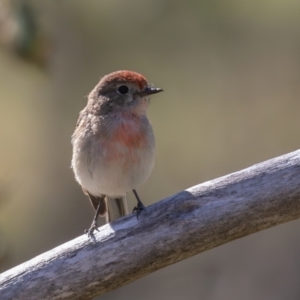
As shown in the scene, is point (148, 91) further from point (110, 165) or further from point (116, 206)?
point (116, 206)

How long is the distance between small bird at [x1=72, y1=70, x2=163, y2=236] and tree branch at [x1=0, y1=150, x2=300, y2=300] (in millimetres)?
468

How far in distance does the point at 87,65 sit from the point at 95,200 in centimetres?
336

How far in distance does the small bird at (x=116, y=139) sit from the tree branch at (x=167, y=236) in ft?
1.53

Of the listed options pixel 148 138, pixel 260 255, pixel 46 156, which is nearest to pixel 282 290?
pixel 260 255

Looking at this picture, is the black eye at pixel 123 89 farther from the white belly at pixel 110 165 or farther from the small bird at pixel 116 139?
the white belly at pixel 110 165

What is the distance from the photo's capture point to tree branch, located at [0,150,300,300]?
12.3 feet

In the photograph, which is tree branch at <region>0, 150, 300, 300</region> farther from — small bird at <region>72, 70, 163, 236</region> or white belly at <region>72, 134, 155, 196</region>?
white belly at <region>72, 134, 155, 196</region>

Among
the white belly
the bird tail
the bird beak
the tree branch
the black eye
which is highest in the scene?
the black eye

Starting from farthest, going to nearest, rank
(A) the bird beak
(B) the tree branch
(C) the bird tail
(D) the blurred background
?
(D) the blurred background, (C) the bird tail, (A) the bird beak, (B) the tree branch

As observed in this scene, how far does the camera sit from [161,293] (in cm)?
816

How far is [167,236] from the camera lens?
379cm

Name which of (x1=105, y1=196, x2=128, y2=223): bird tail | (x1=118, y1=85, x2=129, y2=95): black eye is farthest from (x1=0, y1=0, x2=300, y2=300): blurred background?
(x1=118, y1=85, x2=129, y2=95): black eye

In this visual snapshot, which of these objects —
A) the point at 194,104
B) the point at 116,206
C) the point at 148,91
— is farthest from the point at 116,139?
the point at 194,104

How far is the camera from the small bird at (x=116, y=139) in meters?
4.50
